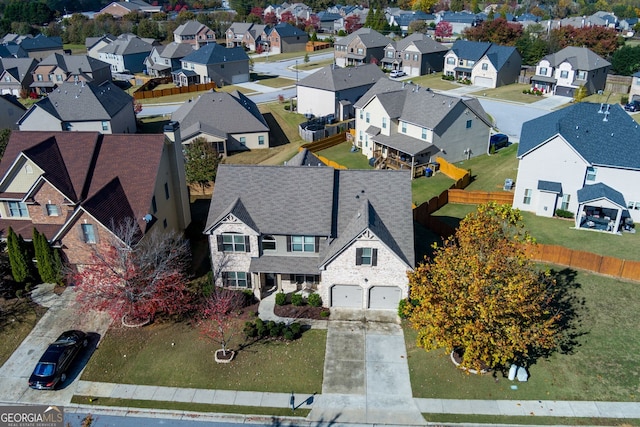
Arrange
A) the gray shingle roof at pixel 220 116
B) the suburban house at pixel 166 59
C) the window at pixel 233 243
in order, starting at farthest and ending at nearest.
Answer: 1. the suburban house at pixel 166 59
2. the gray shingle roof at pixel 220 116
3. the window at pixel 233 243

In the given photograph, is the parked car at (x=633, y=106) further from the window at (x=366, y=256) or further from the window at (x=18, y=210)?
the window at (x=18, y=210)

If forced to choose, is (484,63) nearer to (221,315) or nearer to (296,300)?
(296,300)

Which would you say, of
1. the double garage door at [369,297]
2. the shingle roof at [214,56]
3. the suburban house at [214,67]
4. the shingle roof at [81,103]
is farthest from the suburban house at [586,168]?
the shingle roof at [214,56]

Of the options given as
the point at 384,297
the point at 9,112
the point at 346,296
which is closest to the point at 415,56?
the point at 9,112

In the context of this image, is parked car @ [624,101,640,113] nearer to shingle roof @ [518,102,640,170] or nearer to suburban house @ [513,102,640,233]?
shingle roof @ [518,102,640,170]

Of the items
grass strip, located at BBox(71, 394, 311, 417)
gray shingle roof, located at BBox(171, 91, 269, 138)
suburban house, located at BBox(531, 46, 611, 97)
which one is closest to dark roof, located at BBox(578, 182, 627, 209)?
grass strip, located at BBox(71, 394, 311, 417)

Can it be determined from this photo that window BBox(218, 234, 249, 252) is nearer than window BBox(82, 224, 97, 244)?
Yes
